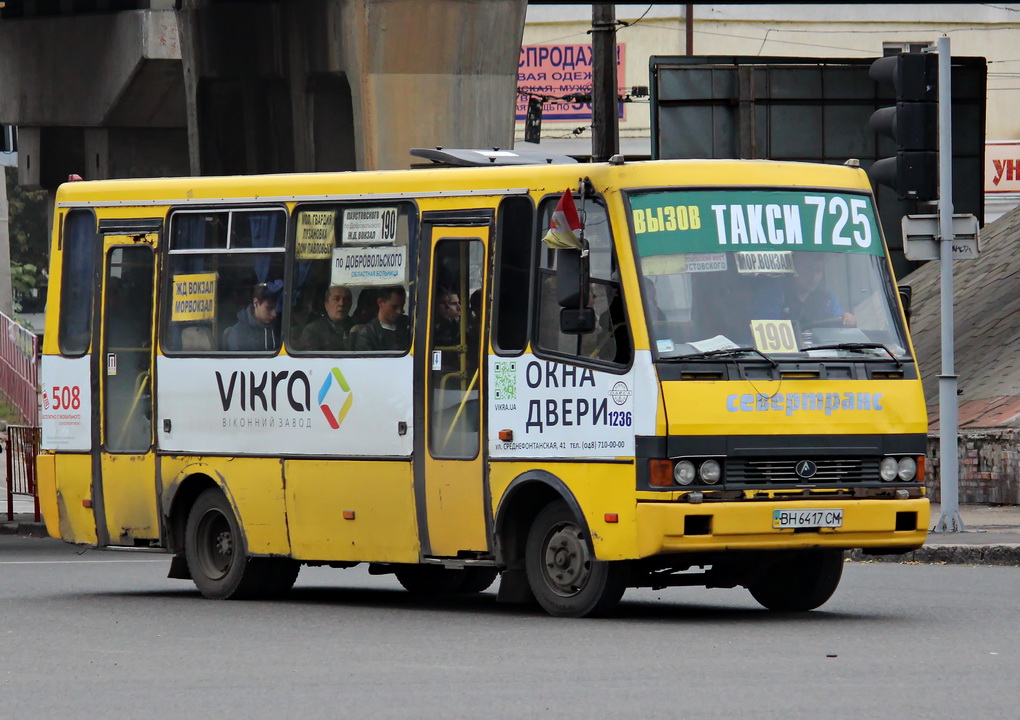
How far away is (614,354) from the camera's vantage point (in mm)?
12141

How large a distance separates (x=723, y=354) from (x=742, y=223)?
32.2 inches

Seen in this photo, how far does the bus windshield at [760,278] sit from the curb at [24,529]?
42.2 feet

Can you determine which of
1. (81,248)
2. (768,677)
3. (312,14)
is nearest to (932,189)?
(81,248)

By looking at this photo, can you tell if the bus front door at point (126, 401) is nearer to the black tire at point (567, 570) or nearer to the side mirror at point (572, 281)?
the black tire at point (567, 570)

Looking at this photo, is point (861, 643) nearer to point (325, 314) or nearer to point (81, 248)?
point (325, 314)

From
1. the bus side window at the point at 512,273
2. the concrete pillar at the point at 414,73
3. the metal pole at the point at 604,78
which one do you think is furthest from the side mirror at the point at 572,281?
the metal pole at the point at 604,78

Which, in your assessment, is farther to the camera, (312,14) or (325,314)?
(312,14)

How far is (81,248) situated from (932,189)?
6641 millimetres

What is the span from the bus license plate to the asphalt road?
0.55 metres


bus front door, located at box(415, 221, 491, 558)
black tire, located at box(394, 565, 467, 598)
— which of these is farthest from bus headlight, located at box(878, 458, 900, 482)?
black tire, located at box(394, 565, 467, 598)

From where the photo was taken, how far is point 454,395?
13039 millimetres

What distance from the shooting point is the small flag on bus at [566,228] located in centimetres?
1227

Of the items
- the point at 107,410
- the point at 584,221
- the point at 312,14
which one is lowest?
the point at 107,410

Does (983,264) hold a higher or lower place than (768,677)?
higher
